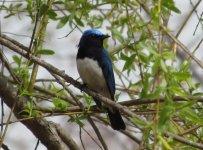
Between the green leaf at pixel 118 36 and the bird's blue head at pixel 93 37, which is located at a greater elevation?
the bird's blue head at pixel 93 37

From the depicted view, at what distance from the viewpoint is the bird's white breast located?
4895mm

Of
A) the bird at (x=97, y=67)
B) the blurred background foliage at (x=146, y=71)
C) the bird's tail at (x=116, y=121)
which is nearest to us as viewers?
the blurred background foliage at (x=146, y=71)

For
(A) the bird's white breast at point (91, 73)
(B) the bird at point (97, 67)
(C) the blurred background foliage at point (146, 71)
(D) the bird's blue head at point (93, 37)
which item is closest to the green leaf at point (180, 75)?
(C) the blurred background foliage at point (146, 71)

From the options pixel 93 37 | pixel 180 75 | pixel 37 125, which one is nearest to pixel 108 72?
pixel 93 37

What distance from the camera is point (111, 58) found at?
4.40m

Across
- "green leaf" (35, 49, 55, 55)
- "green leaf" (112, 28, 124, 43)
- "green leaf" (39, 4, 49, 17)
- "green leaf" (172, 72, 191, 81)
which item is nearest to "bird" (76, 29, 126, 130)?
"green leaf" (112, 28, 124, 43)

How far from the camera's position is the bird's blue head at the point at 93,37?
5246 mm

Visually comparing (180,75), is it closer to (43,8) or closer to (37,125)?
(43,8)

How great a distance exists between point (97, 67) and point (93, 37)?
394 mm

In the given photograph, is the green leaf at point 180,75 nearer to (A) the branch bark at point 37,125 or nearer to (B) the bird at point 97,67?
(A) the branch bark at point 37,125

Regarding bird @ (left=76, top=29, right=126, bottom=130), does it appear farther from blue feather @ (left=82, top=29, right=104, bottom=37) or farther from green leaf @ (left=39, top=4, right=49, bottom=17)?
green leaf @ (left=39, top=4, right=49, bottom=17)

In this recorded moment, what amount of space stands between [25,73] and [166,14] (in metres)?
1.06

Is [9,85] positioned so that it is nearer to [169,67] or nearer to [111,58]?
[111,58]

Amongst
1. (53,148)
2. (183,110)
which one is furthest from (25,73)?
(183,110)
